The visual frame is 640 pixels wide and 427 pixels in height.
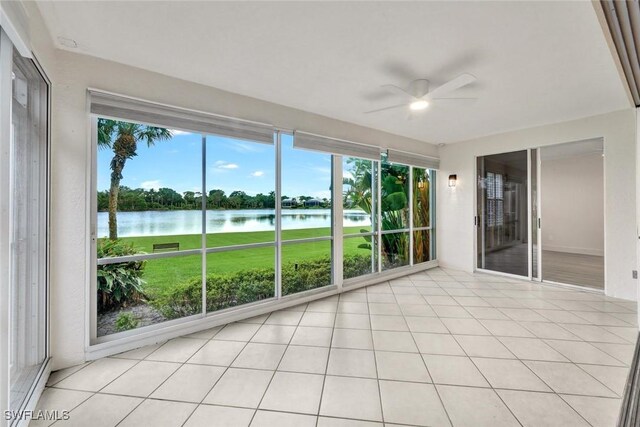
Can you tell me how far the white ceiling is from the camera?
5.88 ft

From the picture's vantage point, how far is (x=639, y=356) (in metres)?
2.26

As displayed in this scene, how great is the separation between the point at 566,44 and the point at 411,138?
2.94 meters

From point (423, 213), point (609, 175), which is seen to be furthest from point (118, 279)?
point (609, 175)

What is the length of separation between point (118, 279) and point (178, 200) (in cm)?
93

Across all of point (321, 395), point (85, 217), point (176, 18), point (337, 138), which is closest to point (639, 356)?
point (321, 395)

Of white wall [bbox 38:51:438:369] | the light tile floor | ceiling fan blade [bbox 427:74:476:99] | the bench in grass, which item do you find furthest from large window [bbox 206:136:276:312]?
ceiling fan blade [bbox 427:74:476:99]

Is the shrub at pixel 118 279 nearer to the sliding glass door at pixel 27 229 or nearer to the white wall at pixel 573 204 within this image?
the sliding glass door at pixel 27 229

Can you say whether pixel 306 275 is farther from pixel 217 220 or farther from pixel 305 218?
pixel 217 220

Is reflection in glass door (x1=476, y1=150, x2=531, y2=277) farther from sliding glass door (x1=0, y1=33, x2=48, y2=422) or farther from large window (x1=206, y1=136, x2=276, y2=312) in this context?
sliding glass door (x1=0, y1=33, x2=48, y2=422)

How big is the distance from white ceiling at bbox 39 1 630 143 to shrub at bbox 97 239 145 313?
172 centimetres

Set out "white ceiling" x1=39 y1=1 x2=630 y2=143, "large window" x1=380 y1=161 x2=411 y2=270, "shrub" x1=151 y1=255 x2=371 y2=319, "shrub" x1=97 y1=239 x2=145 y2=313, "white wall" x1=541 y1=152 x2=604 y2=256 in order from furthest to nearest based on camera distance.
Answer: "large window" x1=380 y1=161 x2=411 y2=270
"white wall" x1=541 y1=152 x2=604 y2=256
"shrub" x1=151 y1=255 x2=371 y2=319
"shrub" x1=97 y1=239 x2=145 y2=313
"white ceiling" x1=39 y1=1 x2=630 y2=143

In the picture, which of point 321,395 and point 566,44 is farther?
point 566,44

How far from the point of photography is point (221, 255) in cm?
315

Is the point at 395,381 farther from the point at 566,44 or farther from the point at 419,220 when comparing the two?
the point at 419,220
